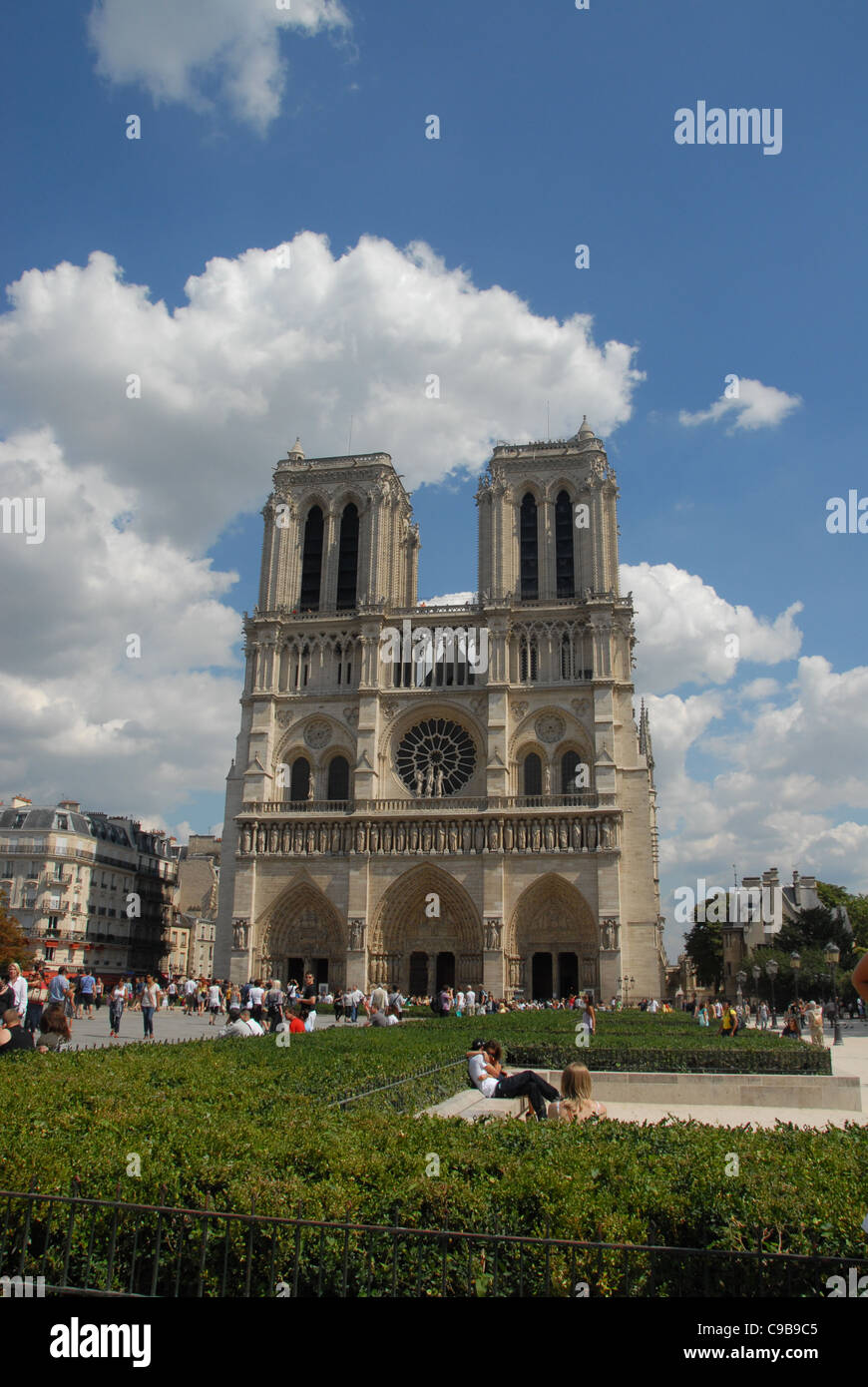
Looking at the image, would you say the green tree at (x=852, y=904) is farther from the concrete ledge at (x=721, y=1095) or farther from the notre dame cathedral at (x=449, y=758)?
the concrete ledge at (x=721, y=1095)

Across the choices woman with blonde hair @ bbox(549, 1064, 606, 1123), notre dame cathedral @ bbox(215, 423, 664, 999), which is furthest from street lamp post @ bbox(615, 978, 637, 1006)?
woman with blonde hair @ bbox(549, 1064, 606, 1123)

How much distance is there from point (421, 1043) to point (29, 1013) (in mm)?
5919

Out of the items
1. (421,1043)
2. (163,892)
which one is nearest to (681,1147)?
(421,1043)

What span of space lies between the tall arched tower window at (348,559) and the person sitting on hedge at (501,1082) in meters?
37.1

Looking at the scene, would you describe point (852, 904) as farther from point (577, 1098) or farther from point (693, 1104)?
point (577, 1098)

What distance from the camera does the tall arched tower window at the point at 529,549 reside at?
4581cm

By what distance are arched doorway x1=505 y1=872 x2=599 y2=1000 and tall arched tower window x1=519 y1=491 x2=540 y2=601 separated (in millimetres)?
13300

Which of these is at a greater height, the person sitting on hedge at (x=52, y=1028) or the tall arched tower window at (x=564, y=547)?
the tall arched tower window at (x=564, y=547)

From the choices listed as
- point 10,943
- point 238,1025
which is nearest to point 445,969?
point 10,943

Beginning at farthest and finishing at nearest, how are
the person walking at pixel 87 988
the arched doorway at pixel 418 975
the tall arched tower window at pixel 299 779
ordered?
the tall arched tower window at pixel 299 779
the arched doorway at pixel 418 975
the person walking at pixel 87 988

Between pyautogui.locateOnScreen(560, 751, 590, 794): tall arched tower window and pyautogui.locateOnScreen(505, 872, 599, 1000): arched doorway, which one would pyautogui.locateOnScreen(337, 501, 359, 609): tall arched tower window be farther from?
pyautogui.locateOnScreen(505, 872, 599, 1000): arched doorway

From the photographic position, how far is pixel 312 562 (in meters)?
48.4

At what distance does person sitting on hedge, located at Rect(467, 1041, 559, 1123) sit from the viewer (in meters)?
9.48

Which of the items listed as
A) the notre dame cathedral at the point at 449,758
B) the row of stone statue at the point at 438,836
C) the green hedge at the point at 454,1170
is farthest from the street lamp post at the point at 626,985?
the green hedge at the point at 454,1170
